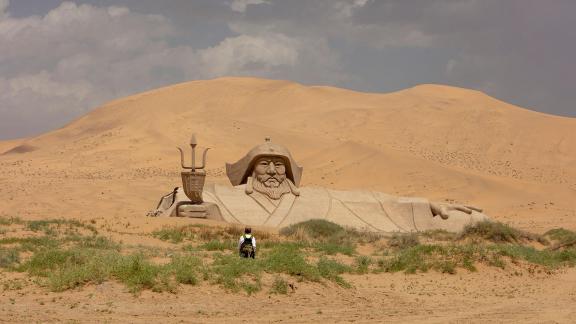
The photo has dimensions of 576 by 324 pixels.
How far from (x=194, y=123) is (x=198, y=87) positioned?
1750 cm

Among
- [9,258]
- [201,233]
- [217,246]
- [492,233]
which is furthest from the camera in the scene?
[492,233]

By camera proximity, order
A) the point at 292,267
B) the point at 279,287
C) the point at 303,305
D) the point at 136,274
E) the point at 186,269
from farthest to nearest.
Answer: the point at 292,267, the point at 186,269, the point at 279,287, the point at 136,274, the point at 303,305

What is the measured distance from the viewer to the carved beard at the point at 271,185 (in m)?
22.4

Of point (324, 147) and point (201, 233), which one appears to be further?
point (324, 147)

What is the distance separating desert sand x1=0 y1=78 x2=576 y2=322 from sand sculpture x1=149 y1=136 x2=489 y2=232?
206 cm

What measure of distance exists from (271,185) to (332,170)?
19741 mm

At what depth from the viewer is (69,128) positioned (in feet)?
225

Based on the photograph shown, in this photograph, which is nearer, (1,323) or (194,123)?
(1,323)

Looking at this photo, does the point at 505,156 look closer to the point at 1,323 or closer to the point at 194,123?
the point at 194,123

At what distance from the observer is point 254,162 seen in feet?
74.9

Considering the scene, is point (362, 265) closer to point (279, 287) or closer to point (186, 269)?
point (279, 287)

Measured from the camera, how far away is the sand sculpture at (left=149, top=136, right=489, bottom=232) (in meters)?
21.6

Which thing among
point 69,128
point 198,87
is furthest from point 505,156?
point 69,128

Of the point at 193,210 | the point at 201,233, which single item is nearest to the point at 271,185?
the point at 193,210
